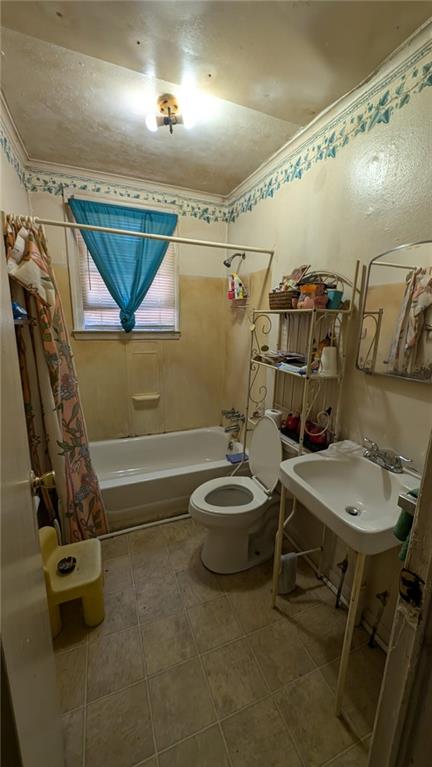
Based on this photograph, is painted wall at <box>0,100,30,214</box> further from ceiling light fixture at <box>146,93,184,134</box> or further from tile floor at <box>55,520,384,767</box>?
tile floor at <box>55,520,384,767</box>

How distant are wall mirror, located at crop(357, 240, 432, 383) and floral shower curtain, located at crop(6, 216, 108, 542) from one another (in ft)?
5.29

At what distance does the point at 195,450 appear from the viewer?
3.00 metres

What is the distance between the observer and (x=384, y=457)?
133 cm

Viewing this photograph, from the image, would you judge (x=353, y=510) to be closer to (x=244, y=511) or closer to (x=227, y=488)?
(x=244, y=511)

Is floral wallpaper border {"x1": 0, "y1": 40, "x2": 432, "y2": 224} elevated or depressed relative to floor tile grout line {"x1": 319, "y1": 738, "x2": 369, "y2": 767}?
elevated

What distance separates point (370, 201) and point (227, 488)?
1773 mm

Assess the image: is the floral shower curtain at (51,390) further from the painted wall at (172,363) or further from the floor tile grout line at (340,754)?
the floor tile grout line at (340,754)

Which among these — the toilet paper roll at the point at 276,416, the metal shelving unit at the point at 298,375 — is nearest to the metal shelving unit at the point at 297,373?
the metal shelving unit at the point at 298,375

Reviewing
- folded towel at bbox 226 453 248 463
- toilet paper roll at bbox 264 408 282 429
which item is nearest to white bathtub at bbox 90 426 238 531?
folded towel at bbox 226 453 248 463

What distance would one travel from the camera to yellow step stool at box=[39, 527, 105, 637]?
137cm

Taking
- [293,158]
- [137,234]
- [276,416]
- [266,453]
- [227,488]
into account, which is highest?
[293,158]

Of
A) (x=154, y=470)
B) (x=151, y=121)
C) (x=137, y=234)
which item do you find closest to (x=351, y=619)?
(x=154, y=470)

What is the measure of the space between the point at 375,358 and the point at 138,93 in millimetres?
1747

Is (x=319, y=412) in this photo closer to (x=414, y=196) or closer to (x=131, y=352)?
(x=414, y=196)
